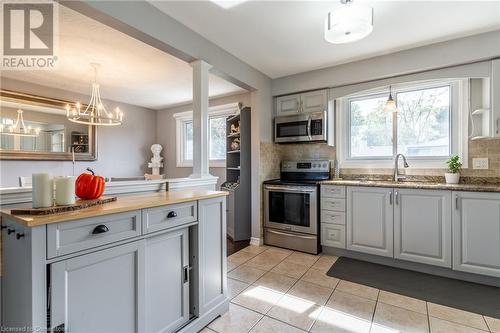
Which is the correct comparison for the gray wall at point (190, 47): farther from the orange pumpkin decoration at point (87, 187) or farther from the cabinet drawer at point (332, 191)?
the orange pumpkin decoration at point (87, 187)

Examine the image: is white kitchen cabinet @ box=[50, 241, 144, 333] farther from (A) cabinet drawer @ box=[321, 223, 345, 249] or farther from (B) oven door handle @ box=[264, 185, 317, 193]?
(A) cabinet drawer @ box=[321, 223, 345, 249]

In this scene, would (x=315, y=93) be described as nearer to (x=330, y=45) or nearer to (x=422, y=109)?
(x=330, y=45)

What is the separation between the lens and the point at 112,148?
15.5 feet

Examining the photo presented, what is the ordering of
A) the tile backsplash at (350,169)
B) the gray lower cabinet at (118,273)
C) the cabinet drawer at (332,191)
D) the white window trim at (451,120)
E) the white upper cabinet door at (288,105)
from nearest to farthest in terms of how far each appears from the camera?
1. the gray lower cabinet at (118,273)
2. the tile backsplash at (350,169)
3. the white window trim at (451,120)
4. the cabinet drawer at (332,191)
5. the white upper cabinet door at (288,105)

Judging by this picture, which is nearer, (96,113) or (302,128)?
(96,113)

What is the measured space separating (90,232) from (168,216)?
44 cm

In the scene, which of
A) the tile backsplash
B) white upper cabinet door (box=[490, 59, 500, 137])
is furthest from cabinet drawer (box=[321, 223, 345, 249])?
white upper cabinet door (box=[490, 59, 500, 137])

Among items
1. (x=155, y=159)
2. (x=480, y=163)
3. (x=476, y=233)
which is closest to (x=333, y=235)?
(x=476, y=233)

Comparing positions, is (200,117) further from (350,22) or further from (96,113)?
(96,113)

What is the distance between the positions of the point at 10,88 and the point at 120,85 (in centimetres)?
147

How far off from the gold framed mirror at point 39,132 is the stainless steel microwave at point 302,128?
3411mm

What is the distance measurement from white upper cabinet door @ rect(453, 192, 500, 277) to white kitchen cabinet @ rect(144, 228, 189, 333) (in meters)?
2.56

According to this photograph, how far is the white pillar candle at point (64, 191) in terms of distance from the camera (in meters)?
1.20

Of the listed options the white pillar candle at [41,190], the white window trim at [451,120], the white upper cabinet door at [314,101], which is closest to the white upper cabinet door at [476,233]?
the white window trim at [451,120]
